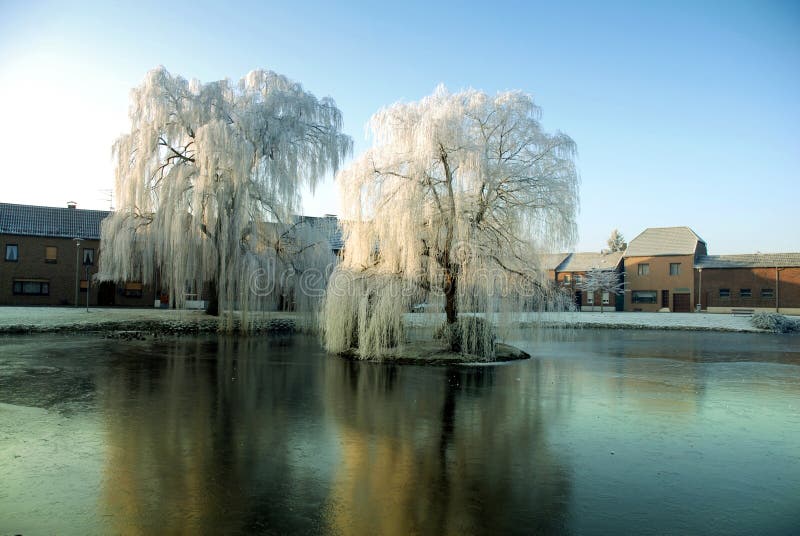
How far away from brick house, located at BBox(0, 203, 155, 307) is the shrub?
39201 mm

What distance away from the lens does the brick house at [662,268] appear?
47.7 m

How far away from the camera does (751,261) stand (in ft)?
150

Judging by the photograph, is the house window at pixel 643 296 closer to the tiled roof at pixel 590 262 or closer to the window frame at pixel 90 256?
the tiled roof at pixel 590 262

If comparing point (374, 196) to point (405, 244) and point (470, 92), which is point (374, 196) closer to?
point (405, 244)

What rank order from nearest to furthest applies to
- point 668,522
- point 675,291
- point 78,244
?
point 668,522, point 78,244, point 675,291

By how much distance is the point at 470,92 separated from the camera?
17.0 meters

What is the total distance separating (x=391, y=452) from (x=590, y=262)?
164 feet

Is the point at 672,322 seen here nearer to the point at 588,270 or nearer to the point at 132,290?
the point at 588,270

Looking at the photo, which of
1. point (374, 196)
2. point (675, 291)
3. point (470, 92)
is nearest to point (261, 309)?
point (374, 196)

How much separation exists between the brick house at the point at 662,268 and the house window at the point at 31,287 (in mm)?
45207

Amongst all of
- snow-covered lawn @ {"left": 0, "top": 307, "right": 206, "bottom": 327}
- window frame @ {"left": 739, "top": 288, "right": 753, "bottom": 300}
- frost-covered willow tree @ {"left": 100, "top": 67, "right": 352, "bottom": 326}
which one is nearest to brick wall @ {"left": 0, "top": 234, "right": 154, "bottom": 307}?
snow-covered lawn @ {"left": 0, "top": 307, "right": 206, "bottom": 327}

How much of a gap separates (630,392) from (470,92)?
981 centimetres

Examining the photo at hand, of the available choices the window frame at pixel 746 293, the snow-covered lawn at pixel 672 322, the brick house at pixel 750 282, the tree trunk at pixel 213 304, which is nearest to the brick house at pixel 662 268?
the brick house at pixel 750 282

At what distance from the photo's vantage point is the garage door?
47609mm
